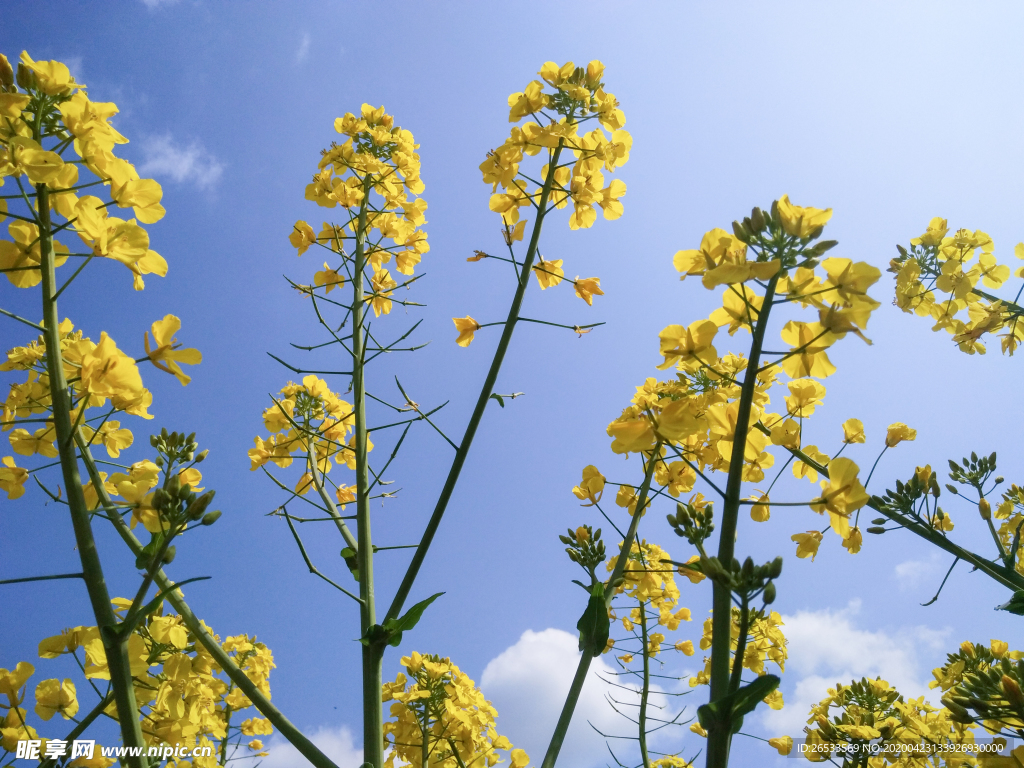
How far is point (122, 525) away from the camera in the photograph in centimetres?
177

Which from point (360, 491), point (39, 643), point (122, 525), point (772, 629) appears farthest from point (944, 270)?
point (39, 643)

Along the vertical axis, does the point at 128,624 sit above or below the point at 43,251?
below

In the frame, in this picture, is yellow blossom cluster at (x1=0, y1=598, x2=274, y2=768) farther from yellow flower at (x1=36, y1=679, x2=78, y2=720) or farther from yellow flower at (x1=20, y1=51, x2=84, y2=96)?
yellow flower at (x1=20, y1=51, x2=84, y2=96)

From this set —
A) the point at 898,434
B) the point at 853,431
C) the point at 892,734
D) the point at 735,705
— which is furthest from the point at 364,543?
the point at 892,734

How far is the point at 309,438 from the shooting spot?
3.36 m

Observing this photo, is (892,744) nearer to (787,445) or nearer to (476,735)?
(476,735)

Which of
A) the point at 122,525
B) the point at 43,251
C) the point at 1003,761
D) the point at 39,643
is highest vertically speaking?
the point at 43,251

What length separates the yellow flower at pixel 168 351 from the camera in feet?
6.00

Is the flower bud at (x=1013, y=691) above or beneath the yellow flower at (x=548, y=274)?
beneath

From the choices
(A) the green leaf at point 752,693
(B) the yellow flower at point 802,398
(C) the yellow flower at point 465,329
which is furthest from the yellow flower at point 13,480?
(B) the yellow flower at point 802,398

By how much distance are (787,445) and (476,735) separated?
2.94m

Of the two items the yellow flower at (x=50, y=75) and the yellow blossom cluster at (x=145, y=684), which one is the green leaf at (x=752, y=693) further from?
the yellow flower at (x=50, y=75)

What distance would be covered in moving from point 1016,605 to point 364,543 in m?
2.94

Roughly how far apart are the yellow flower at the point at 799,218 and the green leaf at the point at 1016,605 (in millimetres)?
2237
